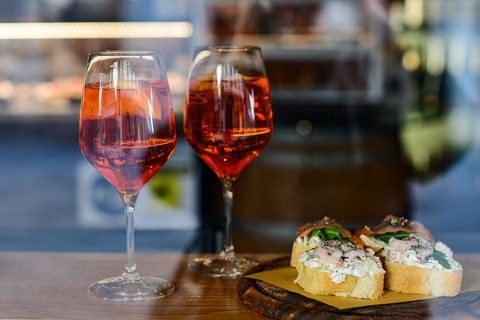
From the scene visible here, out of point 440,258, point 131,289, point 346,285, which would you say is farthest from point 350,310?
point 131,289

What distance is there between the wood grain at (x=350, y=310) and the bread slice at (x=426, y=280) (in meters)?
0.01

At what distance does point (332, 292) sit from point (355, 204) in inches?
61.9

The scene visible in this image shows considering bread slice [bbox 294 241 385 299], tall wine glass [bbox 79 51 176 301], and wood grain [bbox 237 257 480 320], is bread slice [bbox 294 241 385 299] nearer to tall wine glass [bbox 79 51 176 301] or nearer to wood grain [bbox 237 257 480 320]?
wood grain [bbox 237 257 480 320]

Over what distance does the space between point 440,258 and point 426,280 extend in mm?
39

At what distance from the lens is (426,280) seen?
2.05 ft

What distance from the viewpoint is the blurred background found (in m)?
2.17

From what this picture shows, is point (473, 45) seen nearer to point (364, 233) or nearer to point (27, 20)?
point (27, 20)

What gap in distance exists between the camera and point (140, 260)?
0.81m

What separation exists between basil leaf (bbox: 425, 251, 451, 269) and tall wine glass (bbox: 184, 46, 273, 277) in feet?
0.78

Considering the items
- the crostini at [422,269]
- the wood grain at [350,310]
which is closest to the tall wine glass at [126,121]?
the wood grain at [350,310]

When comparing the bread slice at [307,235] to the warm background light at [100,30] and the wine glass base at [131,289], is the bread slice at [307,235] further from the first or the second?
the warm background light at [100,30]

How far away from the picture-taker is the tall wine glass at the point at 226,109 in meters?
0.75

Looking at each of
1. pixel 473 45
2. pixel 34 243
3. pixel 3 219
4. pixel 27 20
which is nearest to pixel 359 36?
pixel 473 45

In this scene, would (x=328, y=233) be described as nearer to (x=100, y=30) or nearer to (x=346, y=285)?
(x=346, y=285)
